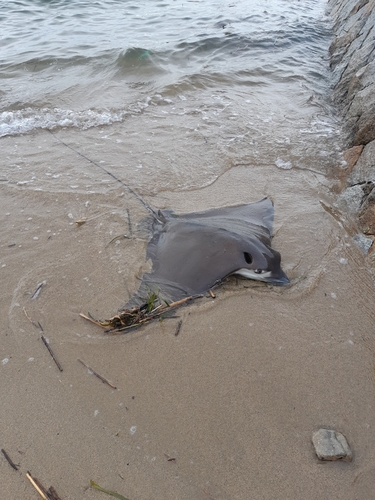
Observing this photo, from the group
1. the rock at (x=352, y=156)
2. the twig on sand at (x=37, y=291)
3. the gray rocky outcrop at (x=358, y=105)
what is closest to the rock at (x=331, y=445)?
the gray rocky outcrop at (x=358, y=105)

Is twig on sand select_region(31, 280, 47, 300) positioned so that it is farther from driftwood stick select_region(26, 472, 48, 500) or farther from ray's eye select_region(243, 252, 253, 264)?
ray's eye select_region(243, 252, 253, 264)

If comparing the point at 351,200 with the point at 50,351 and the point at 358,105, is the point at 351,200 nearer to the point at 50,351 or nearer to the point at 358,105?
the point at 358,105

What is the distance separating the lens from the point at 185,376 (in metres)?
2.86

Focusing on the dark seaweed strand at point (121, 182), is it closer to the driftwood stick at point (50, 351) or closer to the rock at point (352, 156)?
the driftwood stick at point (50, 351)

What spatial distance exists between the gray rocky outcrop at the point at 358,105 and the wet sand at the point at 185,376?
0.56 meters

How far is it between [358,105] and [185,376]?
5.61m

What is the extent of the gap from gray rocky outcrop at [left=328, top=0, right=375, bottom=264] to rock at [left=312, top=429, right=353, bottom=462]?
6.82 ft

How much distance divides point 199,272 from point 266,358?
94 centimetres

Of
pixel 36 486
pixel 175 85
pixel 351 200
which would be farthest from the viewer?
pixel 175 85

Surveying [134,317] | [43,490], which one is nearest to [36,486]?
[43,490]

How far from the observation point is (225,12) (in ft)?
50.4

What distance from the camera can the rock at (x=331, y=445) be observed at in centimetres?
236

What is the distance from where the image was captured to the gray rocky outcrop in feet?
15.1

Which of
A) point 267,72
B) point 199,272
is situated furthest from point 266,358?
point 267,72
